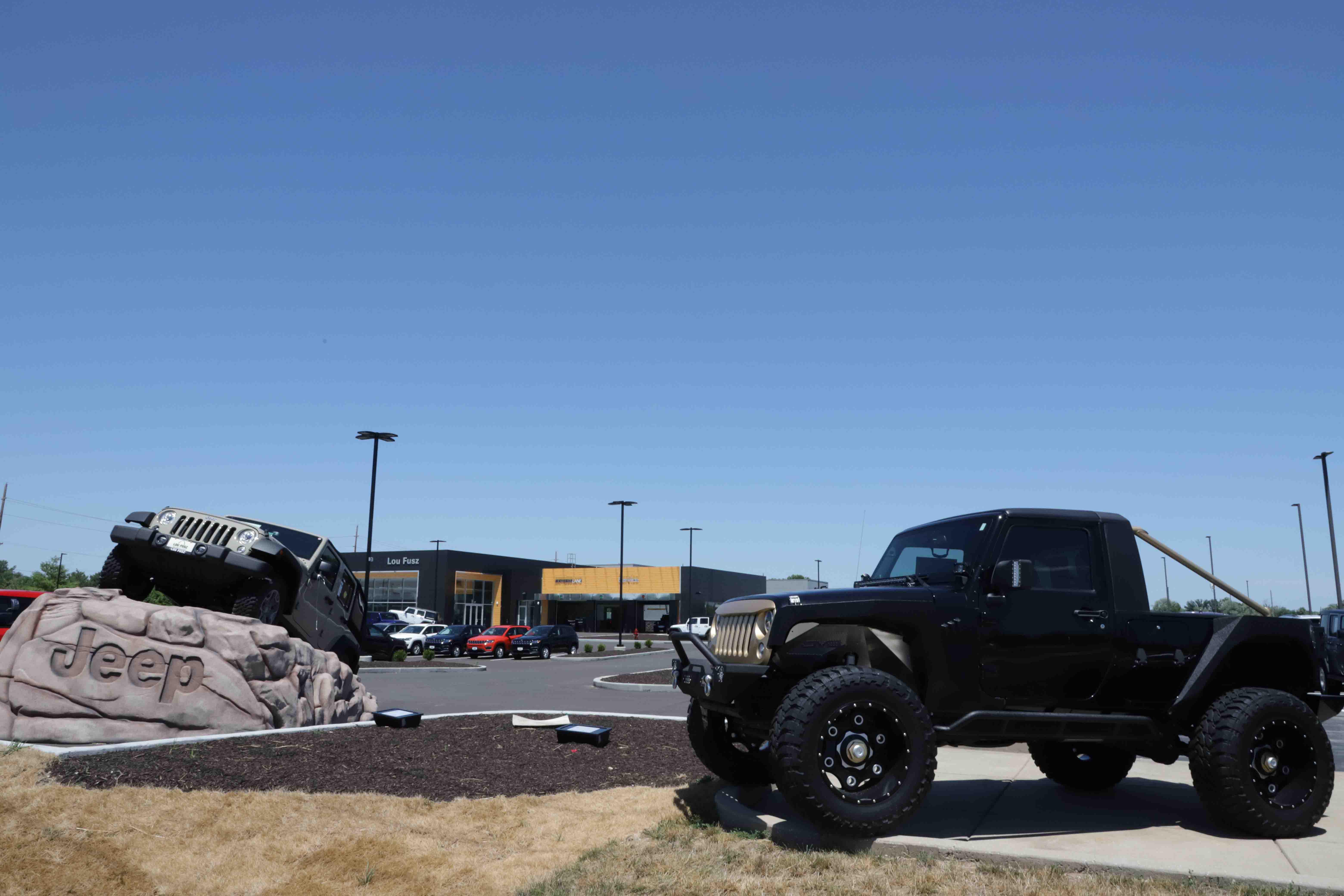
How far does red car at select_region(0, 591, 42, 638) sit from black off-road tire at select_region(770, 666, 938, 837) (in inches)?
1036

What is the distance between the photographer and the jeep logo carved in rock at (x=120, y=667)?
35.2ft

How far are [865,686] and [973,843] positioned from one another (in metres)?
1.13

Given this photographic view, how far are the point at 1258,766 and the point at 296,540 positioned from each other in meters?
12.5

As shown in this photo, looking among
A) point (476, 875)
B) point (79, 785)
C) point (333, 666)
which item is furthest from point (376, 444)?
point (476, 875)

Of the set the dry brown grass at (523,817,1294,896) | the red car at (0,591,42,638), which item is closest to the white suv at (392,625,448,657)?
the red car at (0,591,42,638)

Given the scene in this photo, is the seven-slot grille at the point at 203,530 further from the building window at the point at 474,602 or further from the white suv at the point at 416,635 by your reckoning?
the building window at the point at 474,602

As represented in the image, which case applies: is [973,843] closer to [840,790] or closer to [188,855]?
[840,790]

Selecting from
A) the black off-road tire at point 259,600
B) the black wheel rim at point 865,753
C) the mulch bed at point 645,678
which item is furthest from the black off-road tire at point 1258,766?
the mulch bed at point 645,678

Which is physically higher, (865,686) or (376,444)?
(376,444)

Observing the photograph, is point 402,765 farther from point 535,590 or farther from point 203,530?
point 535,590

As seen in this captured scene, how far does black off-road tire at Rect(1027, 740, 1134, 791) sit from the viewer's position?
7629 millimetres

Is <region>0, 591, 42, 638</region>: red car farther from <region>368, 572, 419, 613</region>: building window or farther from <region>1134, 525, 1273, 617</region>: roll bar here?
<region>368, 572, 419, 613</region>: building window

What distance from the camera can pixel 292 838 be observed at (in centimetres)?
689

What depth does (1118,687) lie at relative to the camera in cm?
628
